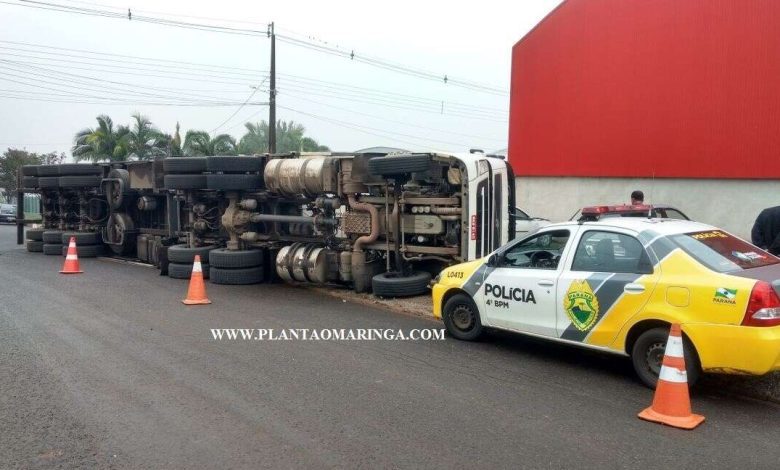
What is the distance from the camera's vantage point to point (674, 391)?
4.74m

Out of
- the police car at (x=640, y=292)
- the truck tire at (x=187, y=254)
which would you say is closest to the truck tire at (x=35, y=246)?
the truck tire at (x=187, y=254)

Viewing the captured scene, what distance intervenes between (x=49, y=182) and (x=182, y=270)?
741 cm

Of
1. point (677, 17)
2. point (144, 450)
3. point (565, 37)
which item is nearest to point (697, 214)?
point (677, 17)

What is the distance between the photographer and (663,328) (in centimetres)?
537

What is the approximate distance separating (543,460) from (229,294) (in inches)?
305

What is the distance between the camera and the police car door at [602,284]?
5547mm

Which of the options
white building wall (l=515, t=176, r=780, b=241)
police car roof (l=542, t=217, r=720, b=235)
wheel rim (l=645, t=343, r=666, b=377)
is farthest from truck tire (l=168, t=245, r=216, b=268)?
white building wall (l=515, t=176, r=780, b=241)

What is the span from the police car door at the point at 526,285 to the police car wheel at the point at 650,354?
867 millimetres

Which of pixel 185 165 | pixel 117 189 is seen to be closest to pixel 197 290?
pixel 185 165

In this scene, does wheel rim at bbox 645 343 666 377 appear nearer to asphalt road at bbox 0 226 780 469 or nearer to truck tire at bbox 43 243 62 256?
asphalt road at bbox 0 226 780 469

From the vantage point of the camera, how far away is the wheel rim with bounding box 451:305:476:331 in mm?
7242

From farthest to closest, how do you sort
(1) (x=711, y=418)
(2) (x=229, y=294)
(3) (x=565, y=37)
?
(3) (x=565, y=37) < (2) (x=229, y=294) < (1) (x=711, y=418)

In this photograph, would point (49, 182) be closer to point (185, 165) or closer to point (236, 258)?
point (185, 165)

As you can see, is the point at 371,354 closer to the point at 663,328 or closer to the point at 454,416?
the point at 454,416
